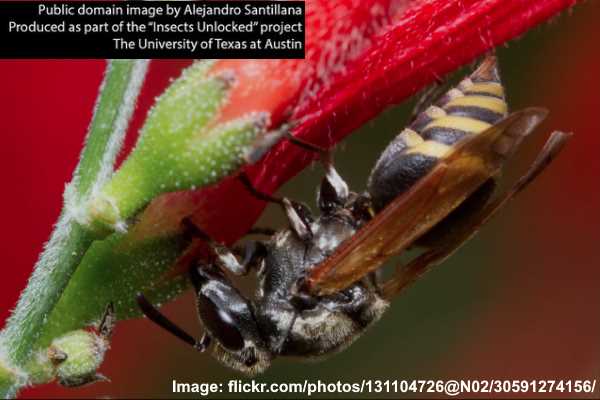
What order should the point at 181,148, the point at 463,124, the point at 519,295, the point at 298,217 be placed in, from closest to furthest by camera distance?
the point at 181,148 < the point at 463,124 < the point at 298,217 < the point at 519,295

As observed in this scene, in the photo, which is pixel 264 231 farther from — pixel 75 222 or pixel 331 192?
pixel 75 222

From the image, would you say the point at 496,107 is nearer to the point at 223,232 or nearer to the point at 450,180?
the point at 450,180

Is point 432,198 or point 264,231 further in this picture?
point 264,231

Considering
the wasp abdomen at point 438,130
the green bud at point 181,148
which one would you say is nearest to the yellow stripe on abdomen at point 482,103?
the wasp abdomen at point 438,130

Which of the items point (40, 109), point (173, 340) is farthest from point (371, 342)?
point (40, 109)

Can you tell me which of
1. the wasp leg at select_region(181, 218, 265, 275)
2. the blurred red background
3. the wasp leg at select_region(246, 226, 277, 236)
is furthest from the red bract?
the blurred red background

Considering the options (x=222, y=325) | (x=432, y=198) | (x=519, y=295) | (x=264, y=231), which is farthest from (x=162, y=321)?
(x=519, y=295)

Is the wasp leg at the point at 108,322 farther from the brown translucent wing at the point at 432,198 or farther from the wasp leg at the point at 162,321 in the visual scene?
the brown translucent wing at the point at 432,198

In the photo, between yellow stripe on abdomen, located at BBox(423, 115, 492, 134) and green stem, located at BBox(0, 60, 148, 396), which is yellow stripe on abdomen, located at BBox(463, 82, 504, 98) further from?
green stem, located at BBox(0, 60, 148, 396)
